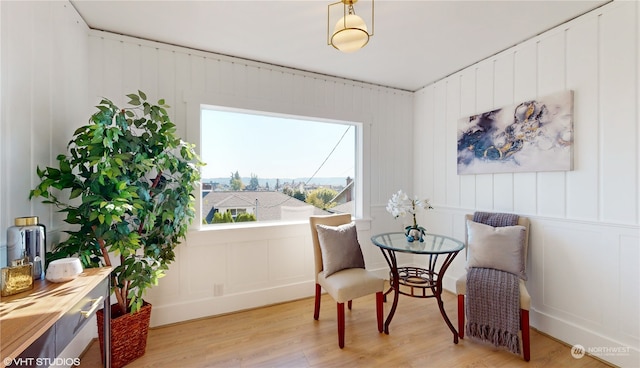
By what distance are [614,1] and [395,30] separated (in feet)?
5.06

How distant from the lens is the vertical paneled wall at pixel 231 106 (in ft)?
7.86

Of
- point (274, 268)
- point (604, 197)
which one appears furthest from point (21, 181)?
point (604, 197)

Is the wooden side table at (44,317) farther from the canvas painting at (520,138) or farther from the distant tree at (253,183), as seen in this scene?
the canvas painting at (520,138)

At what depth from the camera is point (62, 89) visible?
184 centimetres

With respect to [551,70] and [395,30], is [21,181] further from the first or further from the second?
[551,70]

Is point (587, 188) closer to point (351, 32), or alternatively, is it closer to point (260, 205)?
point (351, 32)

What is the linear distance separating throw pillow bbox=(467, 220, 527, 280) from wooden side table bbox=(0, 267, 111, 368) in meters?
2.63

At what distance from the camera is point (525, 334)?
1.96 m

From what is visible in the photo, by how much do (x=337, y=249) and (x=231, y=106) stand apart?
1798 millimetres

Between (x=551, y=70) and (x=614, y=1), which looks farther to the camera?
(x=551, y=70)

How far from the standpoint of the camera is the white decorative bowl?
1.23 meters

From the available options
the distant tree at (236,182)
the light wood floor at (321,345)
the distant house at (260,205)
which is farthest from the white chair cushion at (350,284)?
the distant tree at (236,182)

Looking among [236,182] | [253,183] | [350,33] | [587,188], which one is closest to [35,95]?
[236,182]

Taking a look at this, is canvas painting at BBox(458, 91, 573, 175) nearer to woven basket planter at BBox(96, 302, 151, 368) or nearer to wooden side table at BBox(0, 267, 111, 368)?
wooden side table at BBox(0, 267, 111, 368)
